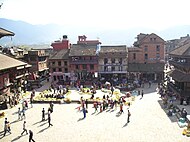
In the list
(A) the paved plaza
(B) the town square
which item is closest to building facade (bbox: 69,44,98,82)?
(B) the town square

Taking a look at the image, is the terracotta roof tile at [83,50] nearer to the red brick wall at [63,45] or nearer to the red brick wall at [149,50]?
the red brick wall at [63,45]

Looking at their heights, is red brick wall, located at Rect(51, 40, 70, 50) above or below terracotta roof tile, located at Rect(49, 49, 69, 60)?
above

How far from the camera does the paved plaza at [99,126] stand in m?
27.0

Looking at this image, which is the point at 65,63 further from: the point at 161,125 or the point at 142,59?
the point at 161,125

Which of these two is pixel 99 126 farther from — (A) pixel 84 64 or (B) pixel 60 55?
(B) pixel 60 55

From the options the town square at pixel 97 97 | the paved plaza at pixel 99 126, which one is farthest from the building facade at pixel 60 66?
the paved plaza at pixel 99 126

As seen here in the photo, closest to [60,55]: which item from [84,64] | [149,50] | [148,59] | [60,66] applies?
[60,66]

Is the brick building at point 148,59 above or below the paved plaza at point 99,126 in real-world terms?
above

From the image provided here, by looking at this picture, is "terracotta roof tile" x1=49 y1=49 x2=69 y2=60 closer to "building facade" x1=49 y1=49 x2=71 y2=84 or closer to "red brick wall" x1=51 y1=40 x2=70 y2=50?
"building facade" x1=49 y1=49 x2=71 y2=84

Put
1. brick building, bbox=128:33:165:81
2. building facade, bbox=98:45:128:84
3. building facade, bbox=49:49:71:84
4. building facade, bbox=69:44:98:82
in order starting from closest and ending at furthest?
1. brick building, bbox=128:33:165:81
2. building facade, bbox=98:45:128:84
3. building facade, bbox=69:44:98:82
4. building facade, bbox=49:49:71:84

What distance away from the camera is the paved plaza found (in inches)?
1064

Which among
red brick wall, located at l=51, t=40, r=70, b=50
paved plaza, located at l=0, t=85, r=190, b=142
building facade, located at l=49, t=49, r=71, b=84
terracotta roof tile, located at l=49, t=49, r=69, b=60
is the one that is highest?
red brick wall, located at l=51, t=40, r=70, b=50

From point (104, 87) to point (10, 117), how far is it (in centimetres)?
2716

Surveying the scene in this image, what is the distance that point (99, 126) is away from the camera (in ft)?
101
